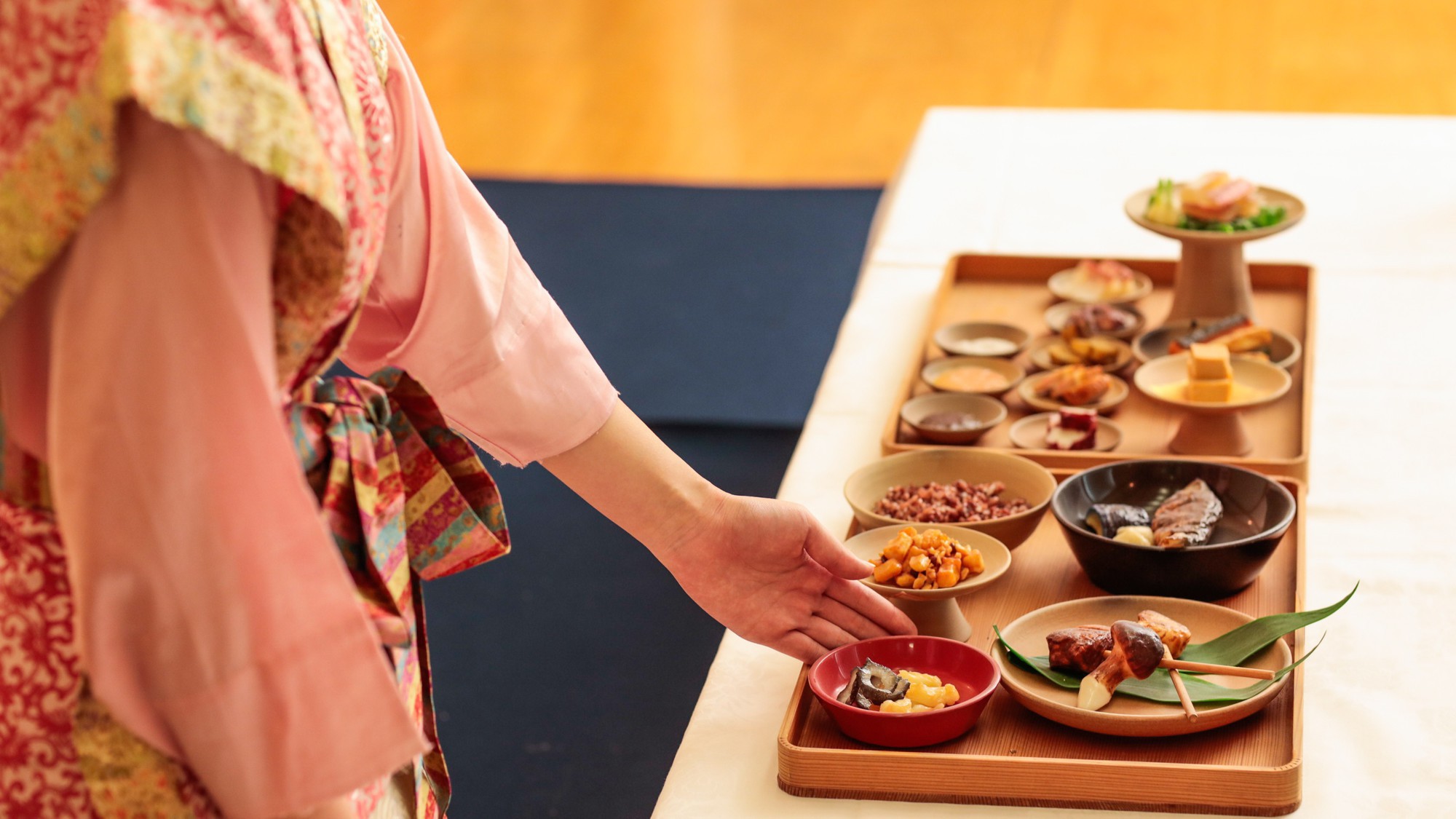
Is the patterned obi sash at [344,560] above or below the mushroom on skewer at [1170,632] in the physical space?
above

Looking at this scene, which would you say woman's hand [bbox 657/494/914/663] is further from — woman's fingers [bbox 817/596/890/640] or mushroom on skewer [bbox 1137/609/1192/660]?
mushroom on skewer [bbox 1137/609/1192/660]

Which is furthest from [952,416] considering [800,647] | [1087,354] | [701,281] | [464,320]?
[701,281]

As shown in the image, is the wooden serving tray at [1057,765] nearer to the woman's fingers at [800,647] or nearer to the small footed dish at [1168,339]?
the woman's fingers at [800,647]

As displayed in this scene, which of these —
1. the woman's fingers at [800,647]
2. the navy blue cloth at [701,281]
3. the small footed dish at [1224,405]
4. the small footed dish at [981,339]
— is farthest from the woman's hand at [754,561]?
the navy blue cloth at [701,281]

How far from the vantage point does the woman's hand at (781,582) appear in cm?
105

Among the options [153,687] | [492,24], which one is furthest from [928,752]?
[492,24]

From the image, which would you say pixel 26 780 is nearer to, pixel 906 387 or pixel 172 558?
pixel 172 558

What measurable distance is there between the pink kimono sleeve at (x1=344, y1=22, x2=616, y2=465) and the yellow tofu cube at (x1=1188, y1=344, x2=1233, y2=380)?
70cm

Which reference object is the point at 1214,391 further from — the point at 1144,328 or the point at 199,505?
the point at 199,505

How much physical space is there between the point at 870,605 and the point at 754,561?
0.09 meters

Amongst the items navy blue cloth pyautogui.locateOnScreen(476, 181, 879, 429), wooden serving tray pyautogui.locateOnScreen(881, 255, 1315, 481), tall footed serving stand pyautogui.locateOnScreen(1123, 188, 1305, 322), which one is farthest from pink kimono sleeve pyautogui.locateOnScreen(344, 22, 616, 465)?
navy blue cloth pyautogui.locateOnScreen(476, 181, 879, 429)

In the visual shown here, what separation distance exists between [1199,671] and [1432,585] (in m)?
0.32

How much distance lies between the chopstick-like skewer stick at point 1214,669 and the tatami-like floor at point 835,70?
359 centimetres

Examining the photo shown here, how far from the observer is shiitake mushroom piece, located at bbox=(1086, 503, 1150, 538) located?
3.86 ft
